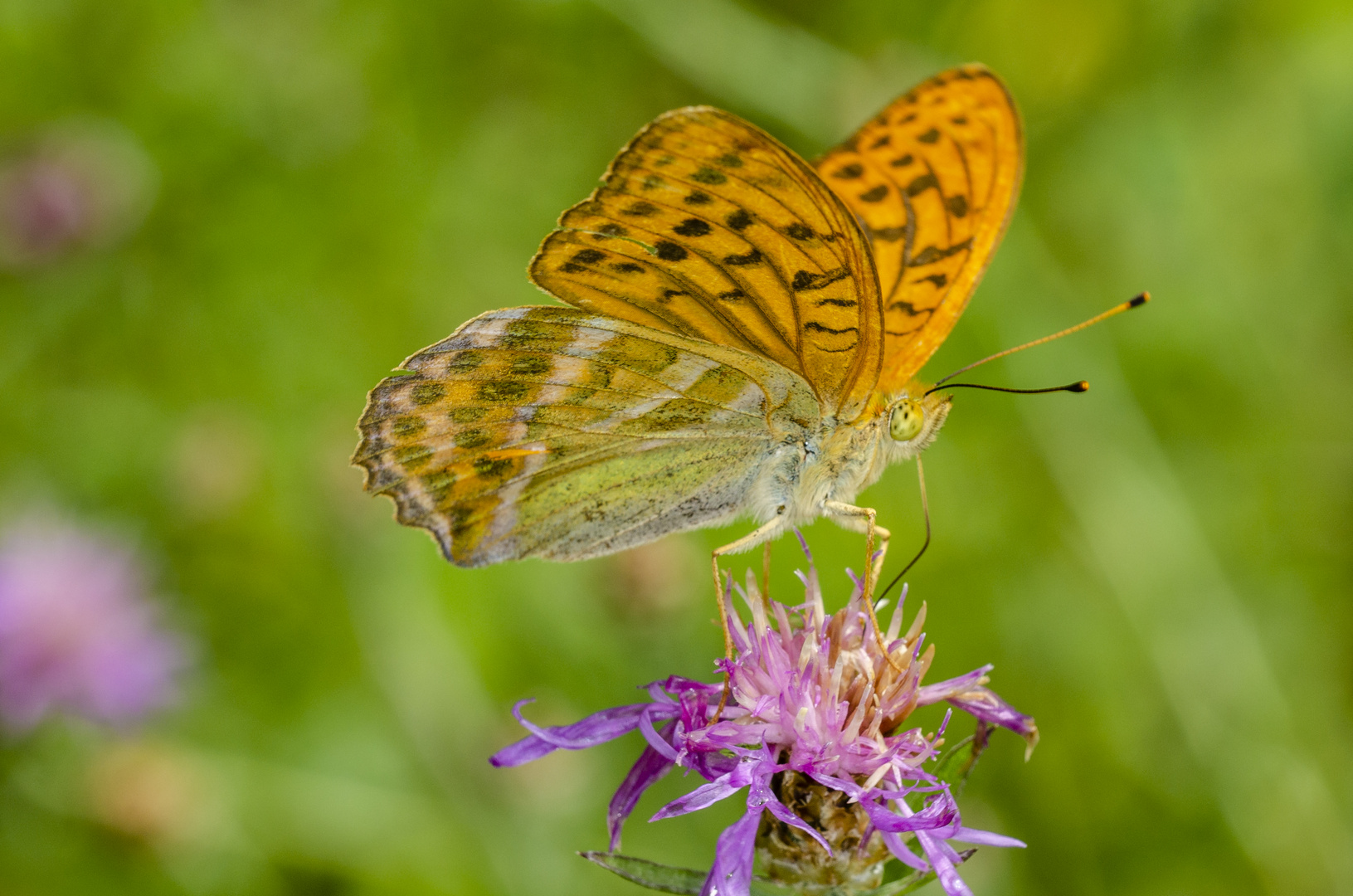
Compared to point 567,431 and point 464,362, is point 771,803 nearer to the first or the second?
point 567,431

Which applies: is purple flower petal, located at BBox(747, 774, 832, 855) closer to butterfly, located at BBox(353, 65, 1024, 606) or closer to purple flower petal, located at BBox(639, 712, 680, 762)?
purple flower petal, located at BBox(639, 712, 680, 762)

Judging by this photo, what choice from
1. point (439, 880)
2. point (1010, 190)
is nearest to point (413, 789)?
point (439, 880)

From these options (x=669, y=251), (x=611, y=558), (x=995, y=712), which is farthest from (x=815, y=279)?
(x=611, y=558)

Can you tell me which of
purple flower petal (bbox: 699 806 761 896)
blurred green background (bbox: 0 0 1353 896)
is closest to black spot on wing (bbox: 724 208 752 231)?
purple flower petal (bbox: 699 806 761 896)

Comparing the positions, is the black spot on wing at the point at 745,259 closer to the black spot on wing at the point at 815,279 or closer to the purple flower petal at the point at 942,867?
the black spot on wing at the point at 815,279

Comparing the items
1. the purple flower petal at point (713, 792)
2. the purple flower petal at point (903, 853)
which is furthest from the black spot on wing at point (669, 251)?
the purple flower petal at point (903, 853)

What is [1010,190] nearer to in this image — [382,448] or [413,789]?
[382,448]

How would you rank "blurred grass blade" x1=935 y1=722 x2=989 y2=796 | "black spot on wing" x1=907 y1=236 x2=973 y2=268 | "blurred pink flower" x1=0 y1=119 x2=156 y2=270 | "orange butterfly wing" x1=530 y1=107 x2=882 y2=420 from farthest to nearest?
1. "blurred pink flower" x1=0 y1=119 x2=156 y2=270
2. "black spot on wing" x1=907 y1=236 x2=973 y2=268
3. "orange butterfly wing" x1=530 y1=107 x2=882 y2=420
4. "blurred grass blade" x1=935 y1=722 x2=989 y2=796
